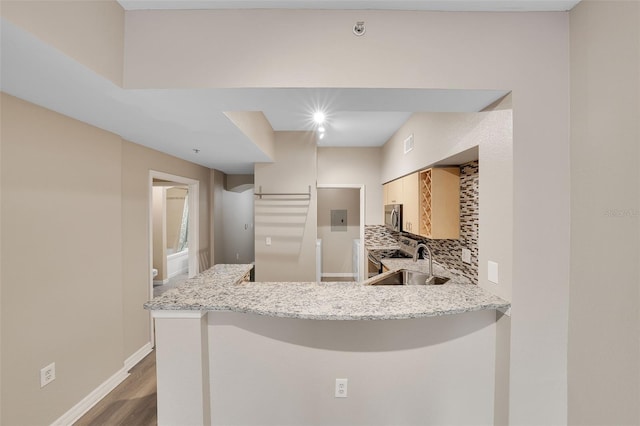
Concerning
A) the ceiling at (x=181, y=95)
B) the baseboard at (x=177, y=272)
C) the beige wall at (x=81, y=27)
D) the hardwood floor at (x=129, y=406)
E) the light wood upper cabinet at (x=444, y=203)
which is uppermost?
the beige wall at (x=81, y=27)

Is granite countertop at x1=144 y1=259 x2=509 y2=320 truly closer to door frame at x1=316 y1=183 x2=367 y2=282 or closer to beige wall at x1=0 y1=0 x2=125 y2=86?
beige wall at x1=0 y1=0 x2=125 y2=86

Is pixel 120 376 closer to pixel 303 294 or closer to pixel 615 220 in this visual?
pixel 303 294

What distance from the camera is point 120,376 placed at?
2396 millimetres

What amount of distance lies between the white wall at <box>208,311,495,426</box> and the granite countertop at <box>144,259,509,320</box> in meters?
0.15

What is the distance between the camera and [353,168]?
4711mm

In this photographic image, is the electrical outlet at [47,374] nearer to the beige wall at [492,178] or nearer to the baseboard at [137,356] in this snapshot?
the baseboard at [137,356]

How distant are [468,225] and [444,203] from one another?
299 mm

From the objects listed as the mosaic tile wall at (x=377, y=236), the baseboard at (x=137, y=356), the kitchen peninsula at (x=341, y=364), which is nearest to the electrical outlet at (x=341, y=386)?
the kitchen peninsula at (x=341, y=364)

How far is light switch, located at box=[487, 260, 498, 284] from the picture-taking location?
5.10 ft

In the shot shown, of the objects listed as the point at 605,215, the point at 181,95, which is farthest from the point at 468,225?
the point at 181,95

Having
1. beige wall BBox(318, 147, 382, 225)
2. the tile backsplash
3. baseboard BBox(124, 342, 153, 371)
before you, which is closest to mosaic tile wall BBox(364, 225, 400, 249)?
beige wall BBox(318, 147, 382, 225)

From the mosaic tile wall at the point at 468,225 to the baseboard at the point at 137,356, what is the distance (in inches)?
137

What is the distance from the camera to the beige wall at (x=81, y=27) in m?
0.99

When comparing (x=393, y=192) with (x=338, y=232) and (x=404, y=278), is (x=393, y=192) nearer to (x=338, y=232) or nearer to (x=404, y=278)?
(x=404, y=278)
